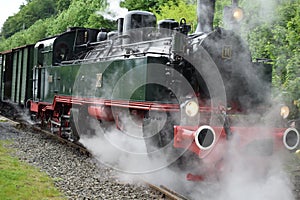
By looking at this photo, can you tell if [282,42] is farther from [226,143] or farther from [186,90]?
[226,143]

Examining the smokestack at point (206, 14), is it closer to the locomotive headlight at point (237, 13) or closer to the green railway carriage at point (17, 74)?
the locomotive headlight at point (237, 13)

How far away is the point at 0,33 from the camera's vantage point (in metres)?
74.1

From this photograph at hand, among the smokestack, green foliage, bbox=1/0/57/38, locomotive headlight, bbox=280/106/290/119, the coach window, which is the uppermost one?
green foliage, bbox=1/0/57/38

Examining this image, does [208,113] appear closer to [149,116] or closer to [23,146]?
[149,116]

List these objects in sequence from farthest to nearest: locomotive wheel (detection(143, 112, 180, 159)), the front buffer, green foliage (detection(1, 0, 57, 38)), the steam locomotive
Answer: green foliage (detection(1, 0, 57, 38))
locomotive wheel (detection(143, 112, 180, 159))
the steam locomotive
the front buffer

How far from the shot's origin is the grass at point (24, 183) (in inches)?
229

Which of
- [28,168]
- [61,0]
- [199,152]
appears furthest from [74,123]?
Result: [61,0]

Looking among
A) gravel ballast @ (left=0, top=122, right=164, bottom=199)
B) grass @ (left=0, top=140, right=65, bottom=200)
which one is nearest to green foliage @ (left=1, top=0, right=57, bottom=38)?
gravel ballast @ (left=0, top=122, right=164, bottom=199)

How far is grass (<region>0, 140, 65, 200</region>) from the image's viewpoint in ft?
19.1

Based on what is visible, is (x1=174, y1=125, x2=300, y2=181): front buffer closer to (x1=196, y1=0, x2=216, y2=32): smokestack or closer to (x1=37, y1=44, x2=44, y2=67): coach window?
(x1=196, y1=0, x2=216, y2=32): smokestack

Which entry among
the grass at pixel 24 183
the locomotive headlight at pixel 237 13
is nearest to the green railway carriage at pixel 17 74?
the grass at pixel 24 183

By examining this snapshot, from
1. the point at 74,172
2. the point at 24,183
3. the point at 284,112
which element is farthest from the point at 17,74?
the point at 284,112

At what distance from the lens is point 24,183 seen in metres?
6.38

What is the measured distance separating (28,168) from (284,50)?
628 cm
